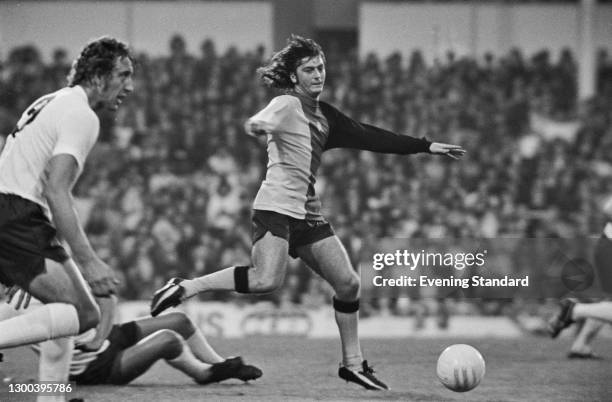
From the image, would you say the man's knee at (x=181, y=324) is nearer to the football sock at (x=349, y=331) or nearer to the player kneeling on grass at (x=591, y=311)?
the football sock at (x=349, y=331)

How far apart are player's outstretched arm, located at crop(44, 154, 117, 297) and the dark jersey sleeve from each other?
7.41 ft

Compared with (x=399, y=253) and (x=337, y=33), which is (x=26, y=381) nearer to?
(x=399, y=253)

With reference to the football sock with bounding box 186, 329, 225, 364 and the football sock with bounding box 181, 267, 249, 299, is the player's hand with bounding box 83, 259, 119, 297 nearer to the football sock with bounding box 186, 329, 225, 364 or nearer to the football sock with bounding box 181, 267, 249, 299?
the football sock with bounding box 181, 267, 249, 299

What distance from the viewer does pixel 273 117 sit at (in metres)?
5.61

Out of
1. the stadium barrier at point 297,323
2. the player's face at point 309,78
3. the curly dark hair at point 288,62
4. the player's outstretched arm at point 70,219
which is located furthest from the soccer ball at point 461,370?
the stadium barrier at point 297,323

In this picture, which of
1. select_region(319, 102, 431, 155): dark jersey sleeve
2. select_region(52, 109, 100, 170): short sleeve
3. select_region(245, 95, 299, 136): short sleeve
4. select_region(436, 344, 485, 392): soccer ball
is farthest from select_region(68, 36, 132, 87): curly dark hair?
select_region(436, 344, 485, 392): soccer ball

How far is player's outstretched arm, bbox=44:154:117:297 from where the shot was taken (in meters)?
4.14

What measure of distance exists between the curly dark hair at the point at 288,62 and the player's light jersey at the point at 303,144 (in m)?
0.14

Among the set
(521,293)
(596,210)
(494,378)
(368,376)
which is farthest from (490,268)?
(368,376)

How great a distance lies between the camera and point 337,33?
18.1 meters

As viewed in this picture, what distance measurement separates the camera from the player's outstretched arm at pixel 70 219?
414 cm

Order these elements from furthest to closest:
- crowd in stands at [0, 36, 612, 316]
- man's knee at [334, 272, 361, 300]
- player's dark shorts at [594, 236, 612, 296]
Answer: crowd in stands at [0, 36, 612, 316] < player's dark shorts at [594, 236, 612, 296] < man's knee at [334, 272, 361, 300]

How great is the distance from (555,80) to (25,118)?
13344mm

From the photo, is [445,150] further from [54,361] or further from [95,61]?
[54,361]
